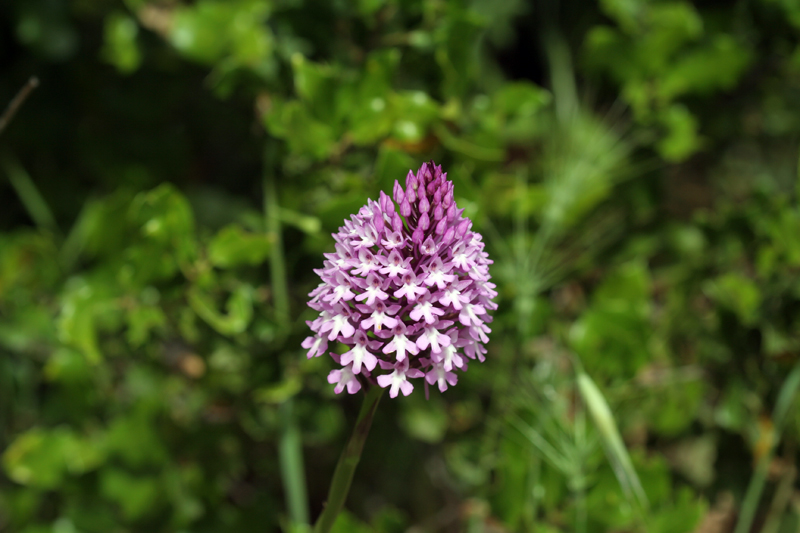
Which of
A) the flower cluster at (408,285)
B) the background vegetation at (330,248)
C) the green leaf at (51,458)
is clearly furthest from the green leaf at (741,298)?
the green leaf at (51,458)

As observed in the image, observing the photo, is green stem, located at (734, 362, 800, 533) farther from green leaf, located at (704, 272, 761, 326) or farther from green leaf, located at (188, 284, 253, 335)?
green leaf, located at (188, 284, 253, 335)

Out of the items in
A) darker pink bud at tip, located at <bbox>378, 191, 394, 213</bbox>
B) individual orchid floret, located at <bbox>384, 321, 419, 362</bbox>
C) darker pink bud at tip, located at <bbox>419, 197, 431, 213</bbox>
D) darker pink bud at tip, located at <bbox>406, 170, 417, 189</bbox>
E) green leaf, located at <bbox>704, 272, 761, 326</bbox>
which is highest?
green leaf, located at <bbox>704, 272, 761, 326</bbox>

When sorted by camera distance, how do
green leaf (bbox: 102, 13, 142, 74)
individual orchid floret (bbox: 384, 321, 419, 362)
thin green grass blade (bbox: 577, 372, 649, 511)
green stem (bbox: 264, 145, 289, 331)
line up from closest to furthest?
individual orchid floret (bbox: 384, 321, 419, 362)
thin green grass blade (bbox: 577, 372, 649, 511)
green stem (bbox: 264, 145, 289, 331)
green leaf (bbox: 102, 13, 142, 74)

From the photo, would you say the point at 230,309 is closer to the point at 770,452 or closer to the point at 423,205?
the point at 423,205

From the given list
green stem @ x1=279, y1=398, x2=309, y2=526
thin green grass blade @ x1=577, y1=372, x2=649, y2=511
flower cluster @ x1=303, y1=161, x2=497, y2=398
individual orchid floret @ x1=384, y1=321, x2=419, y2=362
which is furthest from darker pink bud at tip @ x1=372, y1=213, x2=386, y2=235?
green stem @ x1=279, y1=398, x2=309, y2=526

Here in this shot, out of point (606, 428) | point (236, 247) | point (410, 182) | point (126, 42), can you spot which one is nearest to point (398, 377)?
point (410, 182)

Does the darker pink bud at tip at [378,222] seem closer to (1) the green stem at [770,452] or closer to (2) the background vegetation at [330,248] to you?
(2) the background vegetation at [330,248]

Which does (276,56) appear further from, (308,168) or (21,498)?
(21,498)

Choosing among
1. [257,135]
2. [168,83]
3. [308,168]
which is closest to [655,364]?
[308,168]
